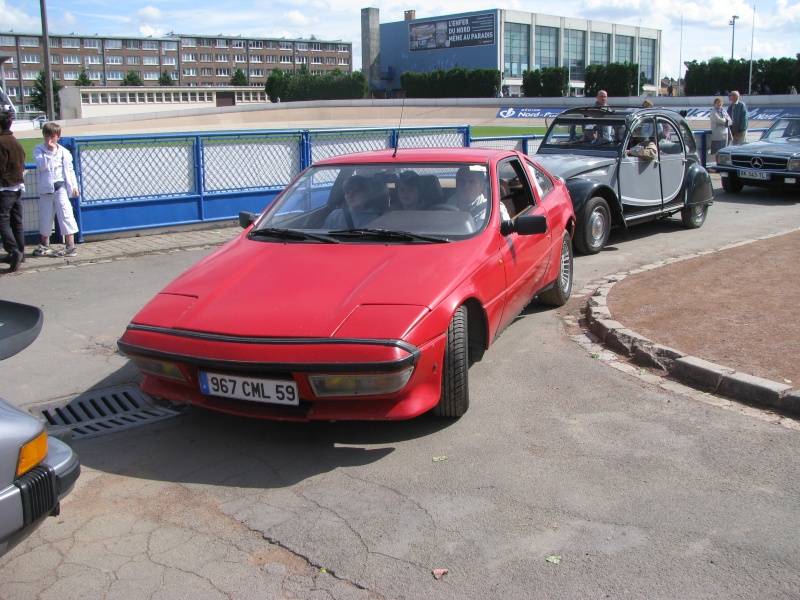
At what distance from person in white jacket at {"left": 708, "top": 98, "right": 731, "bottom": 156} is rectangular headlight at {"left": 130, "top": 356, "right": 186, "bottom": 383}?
54.5ft

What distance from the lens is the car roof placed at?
5.94 m

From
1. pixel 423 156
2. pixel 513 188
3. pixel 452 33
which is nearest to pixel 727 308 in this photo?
pixel 513 188

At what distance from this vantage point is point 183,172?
11.7 meters

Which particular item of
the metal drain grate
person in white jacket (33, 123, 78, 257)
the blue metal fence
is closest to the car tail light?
the metal drain grate

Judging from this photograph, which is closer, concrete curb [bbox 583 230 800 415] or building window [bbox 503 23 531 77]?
concrete curb [bbox 583 230 800 415]

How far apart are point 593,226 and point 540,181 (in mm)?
3277

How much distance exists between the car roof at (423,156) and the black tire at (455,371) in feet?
5.30

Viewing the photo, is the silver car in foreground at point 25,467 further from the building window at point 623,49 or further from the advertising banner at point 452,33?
the building window at point 623,49

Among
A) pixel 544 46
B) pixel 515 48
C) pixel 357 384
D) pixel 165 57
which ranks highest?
pixel 165 57

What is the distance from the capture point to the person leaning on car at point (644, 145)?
10.8 metres

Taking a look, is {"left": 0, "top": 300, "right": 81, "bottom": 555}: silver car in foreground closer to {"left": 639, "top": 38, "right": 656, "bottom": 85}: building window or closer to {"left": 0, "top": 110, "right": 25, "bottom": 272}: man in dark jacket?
{"left": 0, "top": 110, "right": 25, "bottom": 272}: man in dark jacket

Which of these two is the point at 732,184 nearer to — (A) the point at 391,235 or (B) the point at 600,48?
(A) the point at 391,235

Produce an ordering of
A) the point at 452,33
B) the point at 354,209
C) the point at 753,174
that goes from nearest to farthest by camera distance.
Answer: the point at 354,209
the point at 753,174
the point at 452,33

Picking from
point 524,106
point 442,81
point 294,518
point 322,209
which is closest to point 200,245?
point 322,209
